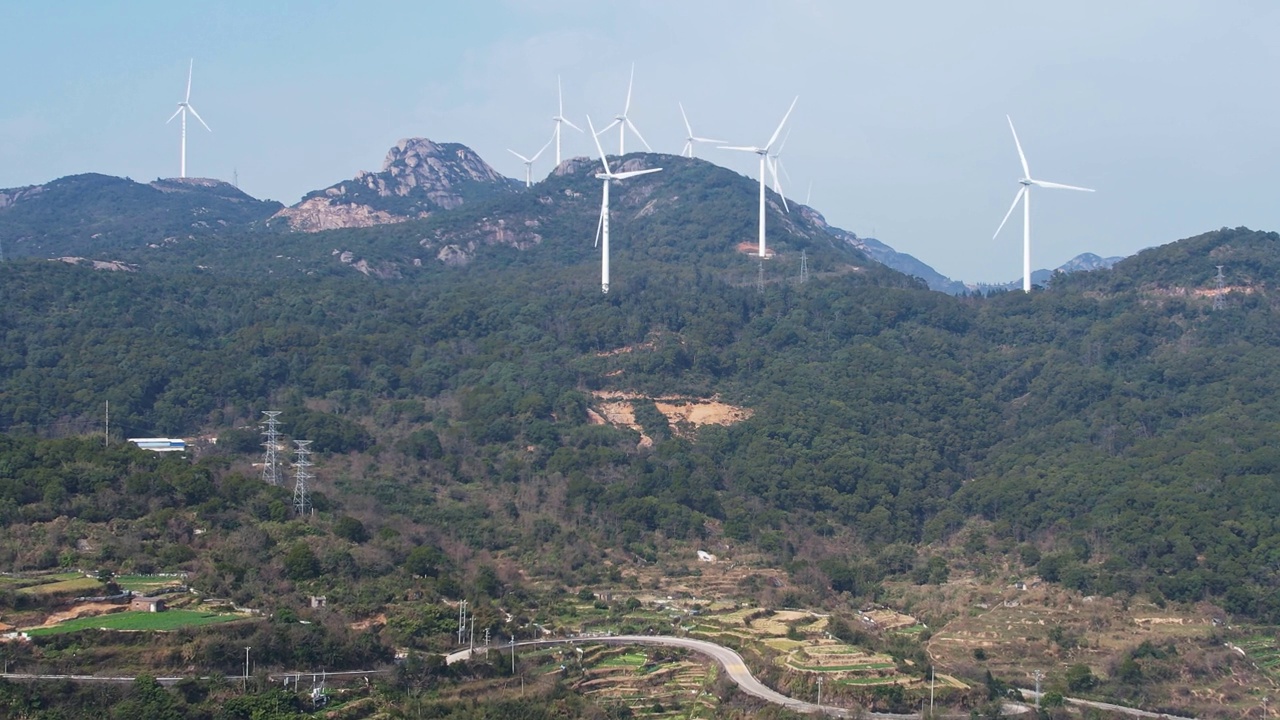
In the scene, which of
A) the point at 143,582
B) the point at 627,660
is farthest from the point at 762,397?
the point at 143,582

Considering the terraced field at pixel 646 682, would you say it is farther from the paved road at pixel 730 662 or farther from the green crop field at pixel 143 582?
the green crop field at pixel 143 582

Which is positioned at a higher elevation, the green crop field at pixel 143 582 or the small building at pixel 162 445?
the small building at pixel 162 445

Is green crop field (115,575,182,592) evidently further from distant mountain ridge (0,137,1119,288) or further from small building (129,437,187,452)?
distant mountain ridge (0,137,1119,288)

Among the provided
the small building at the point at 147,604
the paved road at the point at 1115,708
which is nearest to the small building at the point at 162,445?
the small building at the point at 147,604

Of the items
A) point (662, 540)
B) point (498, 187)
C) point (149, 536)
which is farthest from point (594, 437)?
point (498, 187)

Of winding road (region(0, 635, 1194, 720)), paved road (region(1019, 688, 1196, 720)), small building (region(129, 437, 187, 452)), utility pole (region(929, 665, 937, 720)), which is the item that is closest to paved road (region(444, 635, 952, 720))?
winding road (region(0, 635, 1194, 720))

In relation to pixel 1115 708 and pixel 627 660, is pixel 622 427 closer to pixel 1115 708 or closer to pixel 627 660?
pixel 627 660
